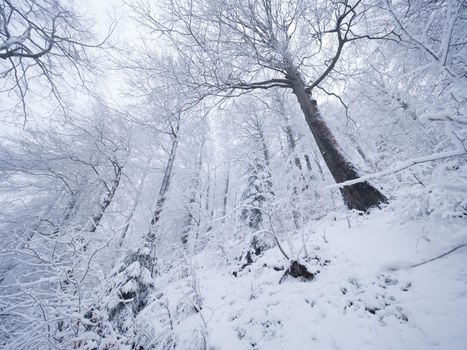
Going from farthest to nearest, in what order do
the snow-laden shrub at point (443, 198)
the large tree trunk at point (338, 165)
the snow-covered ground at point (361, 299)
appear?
the large tree trunk at point (338, 165) → the snow-laden shrub at point (443, 198) → the snow-covered ground at point (361, 299)

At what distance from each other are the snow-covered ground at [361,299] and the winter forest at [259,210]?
2 cm

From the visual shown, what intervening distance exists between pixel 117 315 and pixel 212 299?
6.55 feet

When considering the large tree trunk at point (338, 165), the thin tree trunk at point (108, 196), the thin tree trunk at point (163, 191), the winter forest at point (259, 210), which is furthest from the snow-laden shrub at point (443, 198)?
the thin tree trunk at point (108, 196)

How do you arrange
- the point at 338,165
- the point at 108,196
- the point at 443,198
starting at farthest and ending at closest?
the point at 108,196
the point at 338,165
the point at 443,198

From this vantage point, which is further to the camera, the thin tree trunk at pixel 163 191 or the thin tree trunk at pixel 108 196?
the thin tree trunk at pixel 108 196

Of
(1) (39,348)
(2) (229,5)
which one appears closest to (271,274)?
(1) (39,348)

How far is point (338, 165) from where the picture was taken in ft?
14.8

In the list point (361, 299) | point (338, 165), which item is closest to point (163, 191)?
point (338, 165)

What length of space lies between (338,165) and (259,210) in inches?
93.0

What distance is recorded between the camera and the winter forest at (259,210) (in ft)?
6.79

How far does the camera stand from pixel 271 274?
3715 millimetres

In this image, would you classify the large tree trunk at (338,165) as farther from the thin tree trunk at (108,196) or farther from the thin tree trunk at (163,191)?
the thin tree trunk at (108,196)

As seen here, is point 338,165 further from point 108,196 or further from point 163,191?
point 108,196

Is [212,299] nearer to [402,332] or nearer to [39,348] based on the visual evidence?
[39,348]
